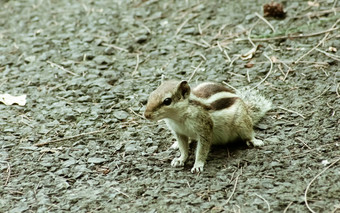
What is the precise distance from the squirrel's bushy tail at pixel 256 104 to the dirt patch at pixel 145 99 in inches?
3.3

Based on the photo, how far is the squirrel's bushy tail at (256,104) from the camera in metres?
4.14

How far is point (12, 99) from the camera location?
4879 mm

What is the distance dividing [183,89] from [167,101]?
18 centimetres

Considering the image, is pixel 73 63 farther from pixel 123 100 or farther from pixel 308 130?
pixel 308 130

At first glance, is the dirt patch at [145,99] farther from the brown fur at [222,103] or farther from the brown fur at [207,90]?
the brown fur at [207,90]

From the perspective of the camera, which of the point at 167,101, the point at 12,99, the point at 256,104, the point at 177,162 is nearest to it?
the point at 167,101

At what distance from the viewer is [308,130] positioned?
394cm

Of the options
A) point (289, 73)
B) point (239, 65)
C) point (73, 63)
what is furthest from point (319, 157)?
point (73, 63)

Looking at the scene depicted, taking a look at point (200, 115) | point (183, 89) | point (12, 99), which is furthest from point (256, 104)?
point (12, 99)

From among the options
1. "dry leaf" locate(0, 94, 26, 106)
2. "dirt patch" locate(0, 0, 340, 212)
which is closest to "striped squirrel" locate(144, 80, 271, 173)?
"dirt patch" locate(0, 0, 340, 212)

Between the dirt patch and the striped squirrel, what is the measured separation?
13cm

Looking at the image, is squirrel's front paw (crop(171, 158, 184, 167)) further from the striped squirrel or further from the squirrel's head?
the squirrel's head

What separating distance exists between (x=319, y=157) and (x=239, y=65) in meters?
1.84

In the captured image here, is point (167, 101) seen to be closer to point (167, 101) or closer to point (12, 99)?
point (167, 101)
